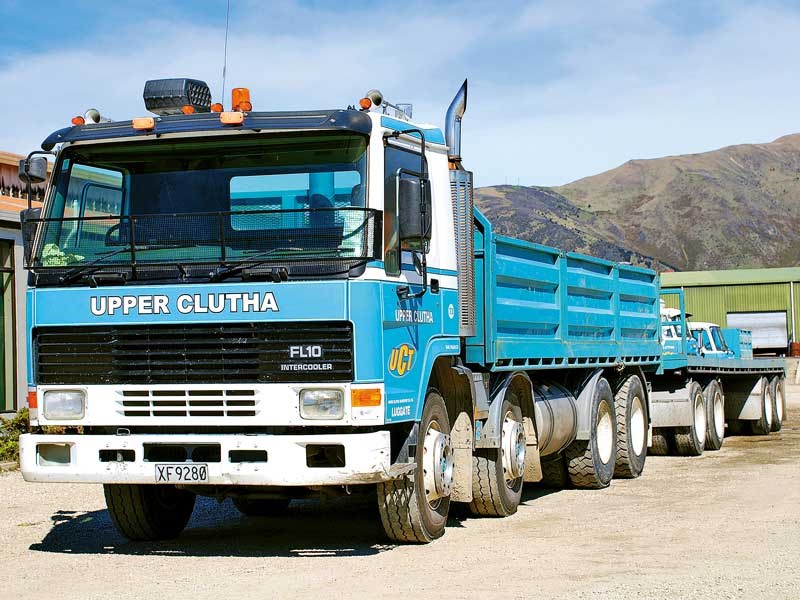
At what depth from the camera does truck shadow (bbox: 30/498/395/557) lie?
903 centimetres

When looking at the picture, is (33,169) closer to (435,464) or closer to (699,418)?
(435,464)

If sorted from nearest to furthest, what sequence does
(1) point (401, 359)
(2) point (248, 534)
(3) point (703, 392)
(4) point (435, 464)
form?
1. (1) point (401, 359)
2. (4) point (435, 464)
3. (2) point (248, 534)
4. (3) point (703, 392)

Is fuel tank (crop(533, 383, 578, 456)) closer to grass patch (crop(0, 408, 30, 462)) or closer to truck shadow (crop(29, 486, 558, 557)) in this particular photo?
truck shadow (crop(29, 486, 558, 557))

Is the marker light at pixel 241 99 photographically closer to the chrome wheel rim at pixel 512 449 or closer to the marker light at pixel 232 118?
the marker light at pixel 232 118

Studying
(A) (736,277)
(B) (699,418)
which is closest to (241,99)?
(B) (699,418)

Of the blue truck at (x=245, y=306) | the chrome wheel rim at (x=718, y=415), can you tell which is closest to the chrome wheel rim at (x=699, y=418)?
the chrome wheel rim at (x=718, y=415)

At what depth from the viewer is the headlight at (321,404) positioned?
7.82 meters

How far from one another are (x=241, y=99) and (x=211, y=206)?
793 mm

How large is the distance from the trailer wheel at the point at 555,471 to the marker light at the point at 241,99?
5.89m

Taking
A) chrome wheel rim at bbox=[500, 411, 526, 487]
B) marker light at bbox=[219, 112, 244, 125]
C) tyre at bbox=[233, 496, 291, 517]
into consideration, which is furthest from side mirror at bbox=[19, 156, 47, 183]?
chrome wheel rim at bbox=[500, 411, 526, 487]

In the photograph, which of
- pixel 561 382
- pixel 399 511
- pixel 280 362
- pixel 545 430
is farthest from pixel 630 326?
pixel 280 362

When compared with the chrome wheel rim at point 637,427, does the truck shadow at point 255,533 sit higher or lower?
lower

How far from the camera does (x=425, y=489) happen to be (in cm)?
874

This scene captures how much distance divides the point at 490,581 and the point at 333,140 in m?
3.03
